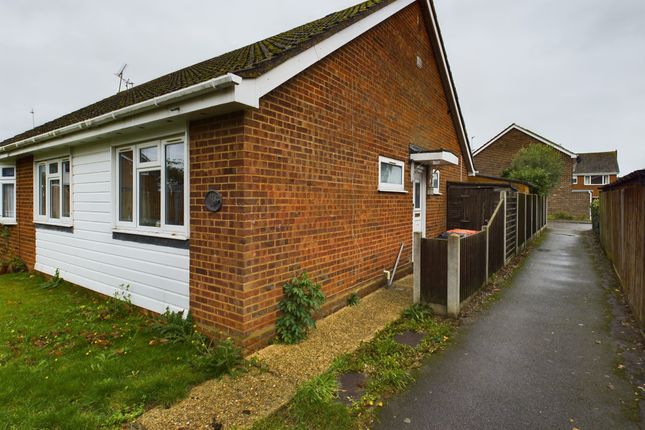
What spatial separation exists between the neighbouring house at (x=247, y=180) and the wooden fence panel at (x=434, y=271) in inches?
41.4

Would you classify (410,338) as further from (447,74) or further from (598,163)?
(598,163)

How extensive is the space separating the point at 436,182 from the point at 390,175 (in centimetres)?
331

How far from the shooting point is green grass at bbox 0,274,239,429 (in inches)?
108

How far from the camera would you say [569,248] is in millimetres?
12430

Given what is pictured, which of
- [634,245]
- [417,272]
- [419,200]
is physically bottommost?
[417,272]

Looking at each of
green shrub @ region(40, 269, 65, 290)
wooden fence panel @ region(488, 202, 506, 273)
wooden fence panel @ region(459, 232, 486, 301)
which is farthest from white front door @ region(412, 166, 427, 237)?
green shrub @ region(40, 269, 65, 290)

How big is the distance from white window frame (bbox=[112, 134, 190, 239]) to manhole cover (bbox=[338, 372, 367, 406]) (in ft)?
8.16

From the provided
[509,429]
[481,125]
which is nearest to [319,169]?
[509,429]

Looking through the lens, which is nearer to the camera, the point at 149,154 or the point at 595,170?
the point at 149,154

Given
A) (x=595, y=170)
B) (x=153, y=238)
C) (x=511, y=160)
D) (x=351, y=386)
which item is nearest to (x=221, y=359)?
(x=351, y=386)

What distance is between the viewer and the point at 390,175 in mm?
6965

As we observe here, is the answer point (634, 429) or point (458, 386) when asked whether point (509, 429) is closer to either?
point (458, 386)

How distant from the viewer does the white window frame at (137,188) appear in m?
4.22

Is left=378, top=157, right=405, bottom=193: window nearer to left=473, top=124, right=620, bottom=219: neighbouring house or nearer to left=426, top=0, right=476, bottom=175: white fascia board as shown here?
left=426, top=0, right=476, bottom=175: white fascia board
